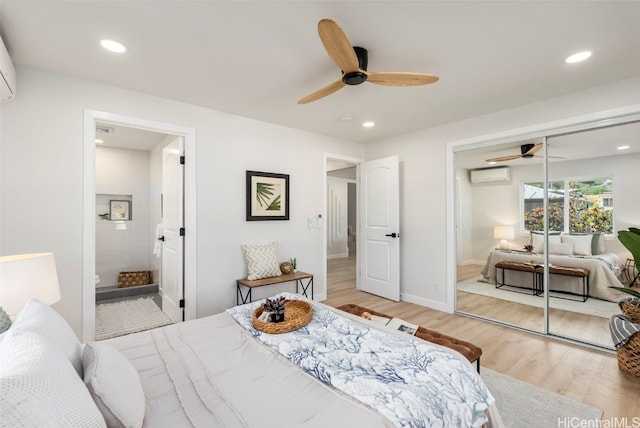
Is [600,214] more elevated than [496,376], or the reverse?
[600,214]

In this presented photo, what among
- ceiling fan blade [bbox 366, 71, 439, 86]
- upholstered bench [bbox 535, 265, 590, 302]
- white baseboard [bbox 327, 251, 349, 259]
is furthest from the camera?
white baseboard [bbox 327, 251, 349, 259]

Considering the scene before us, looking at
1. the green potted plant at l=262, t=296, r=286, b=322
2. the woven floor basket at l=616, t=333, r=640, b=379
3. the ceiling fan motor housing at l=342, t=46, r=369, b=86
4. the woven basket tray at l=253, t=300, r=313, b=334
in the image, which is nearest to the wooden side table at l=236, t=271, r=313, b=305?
the woven basket tray at l=253, t=300, r=313, b=334

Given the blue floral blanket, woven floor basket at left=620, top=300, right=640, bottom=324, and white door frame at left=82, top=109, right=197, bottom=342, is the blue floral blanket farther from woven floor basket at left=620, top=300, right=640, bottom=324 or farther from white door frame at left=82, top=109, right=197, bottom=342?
woven floor basket at left=620, top=300, right=640, bottom=324

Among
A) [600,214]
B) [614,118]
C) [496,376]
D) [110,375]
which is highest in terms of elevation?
[614,118]

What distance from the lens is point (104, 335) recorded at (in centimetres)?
319

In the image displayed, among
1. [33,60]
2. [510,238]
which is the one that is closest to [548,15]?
[510,238]

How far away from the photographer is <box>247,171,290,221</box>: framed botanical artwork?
12.1ft

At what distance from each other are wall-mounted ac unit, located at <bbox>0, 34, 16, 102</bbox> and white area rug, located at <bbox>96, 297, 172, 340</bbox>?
94.4 inches

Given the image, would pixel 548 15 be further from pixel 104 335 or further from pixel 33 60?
pixel 104 335

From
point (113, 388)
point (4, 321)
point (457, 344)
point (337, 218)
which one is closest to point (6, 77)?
point (4, 321)

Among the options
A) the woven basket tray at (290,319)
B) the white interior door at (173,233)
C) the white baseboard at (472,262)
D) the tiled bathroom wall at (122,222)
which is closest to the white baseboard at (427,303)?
the white baseboard at (472,262)

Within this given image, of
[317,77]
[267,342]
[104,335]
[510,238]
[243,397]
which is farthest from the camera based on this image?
[510,238]

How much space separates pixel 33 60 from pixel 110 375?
106 inches

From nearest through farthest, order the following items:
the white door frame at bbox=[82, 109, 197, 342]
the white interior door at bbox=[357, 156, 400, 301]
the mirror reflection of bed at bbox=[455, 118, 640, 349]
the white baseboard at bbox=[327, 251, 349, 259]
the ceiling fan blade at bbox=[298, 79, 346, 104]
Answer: the ceiling fan blade at bbox=[298, 79, 346, 104] < the white door frame at bbox=[82, 109, 197, 342] < the mirror reflection of bed at bbox=[455, 118, 640, 349] < the white interior door at bbox=[357, 156, 400, 301] < the white baseboard at bbox=[327, 251, 349, 259]
